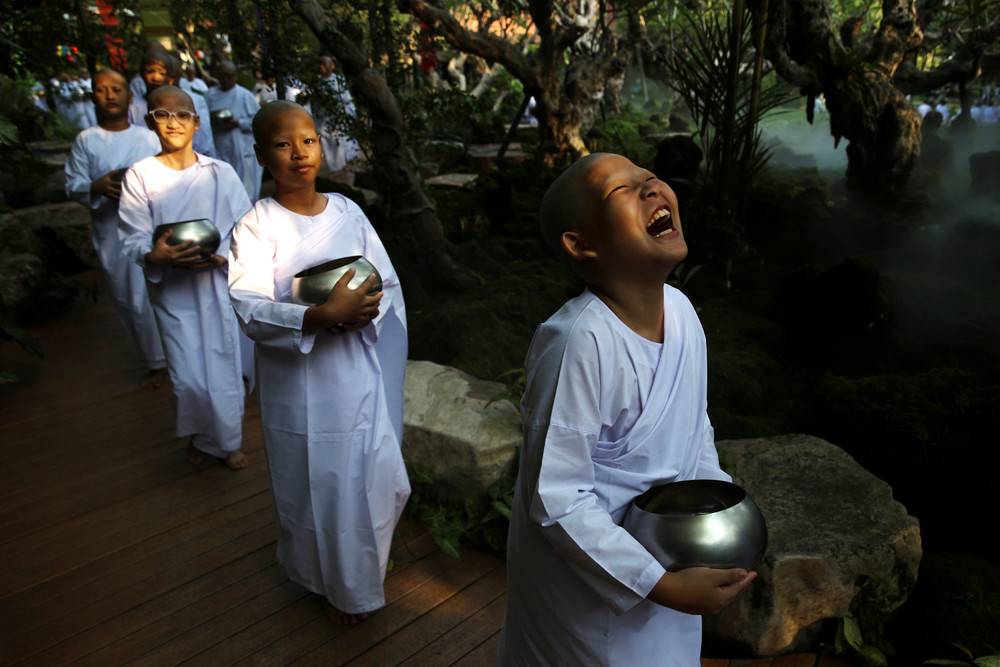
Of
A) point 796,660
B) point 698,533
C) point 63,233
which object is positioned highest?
point 698,533

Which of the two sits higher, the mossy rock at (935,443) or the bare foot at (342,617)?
the mossy rock at (935,443)

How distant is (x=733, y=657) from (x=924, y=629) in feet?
2.21

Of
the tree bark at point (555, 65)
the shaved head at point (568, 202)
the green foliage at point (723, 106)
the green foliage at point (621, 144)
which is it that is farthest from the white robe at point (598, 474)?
the tree bark at point (555, 65)

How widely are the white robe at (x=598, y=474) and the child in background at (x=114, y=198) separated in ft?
13.6

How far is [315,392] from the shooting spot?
2.47 metres

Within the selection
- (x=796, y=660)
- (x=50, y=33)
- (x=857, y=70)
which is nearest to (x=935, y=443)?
(x=796, y=660)

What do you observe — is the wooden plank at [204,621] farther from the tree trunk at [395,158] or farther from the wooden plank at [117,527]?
the tree trunk at [395,158]

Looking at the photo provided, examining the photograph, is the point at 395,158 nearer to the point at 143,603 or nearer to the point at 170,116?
the point at 170,116

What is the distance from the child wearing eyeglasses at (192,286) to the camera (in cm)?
372

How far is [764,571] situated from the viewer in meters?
2.38

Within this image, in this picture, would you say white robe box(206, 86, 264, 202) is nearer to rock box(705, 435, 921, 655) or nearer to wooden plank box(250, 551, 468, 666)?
wooden plank box(250, 551, 468, 666)

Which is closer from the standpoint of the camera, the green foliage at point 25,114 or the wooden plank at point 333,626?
the wooden plank at point 333,626

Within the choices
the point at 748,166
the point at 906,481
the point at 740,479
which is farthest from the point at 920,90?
the point at 740,479

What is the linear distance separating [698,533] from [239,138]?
27.9ft
